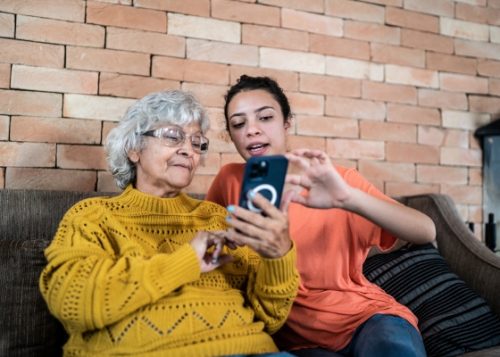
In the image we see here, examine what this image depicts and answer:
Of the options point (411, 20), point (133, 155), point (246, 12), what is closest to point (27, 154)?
point (133, 155)

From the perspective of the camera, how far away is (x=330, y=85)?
2.24 m

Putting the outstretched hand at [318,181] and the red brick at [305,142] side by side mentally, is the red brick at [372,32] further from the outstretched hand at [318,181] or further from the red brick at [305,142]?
the outstretched hand at [318,181]

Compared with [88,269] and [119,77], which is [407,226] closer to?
[88,269]

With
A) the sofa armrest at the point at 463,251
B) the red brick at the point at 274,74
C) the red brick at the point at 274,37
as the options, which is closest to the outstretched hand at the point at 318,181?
the sofa armrest at the point at 463,251

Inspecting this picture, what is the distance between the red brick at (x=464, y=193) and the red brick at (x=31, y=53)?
1.94 meters

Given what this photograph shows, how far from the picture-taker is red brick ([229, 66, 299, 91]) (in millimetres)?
2062

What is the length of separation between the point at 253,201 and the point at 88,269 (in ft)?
1.26

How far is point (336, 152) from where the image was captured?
223 centimetres

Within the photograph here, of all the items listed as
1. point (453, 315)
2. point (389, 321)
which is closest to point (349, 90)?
point (453, 315)

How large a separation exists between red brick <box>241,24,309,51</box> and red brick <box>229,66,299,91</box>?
0.39ft

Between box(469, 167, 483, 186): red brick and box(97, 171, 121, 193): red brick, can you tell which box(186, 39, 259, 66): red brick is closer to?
box(97, 171, 121, 193): red brick

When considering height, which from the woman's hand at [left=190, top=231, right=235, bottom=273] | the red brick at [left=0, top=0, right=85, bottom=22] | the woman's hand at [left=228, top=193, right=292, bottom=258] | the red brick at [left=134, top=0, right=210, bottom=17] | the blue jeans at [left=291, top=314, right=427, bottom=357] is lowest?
the blue jeans at [left=291, top=314, right=427, bottom=357]

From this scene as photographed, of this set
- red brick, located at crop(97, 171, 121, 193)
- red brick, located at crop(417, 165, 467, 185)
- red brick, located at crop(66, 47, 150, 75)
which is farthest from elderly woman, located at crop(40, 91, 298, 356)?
red brick, located at crop(417, 165, 467, 185)

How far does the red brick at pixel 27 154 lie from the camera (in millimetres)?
1715
